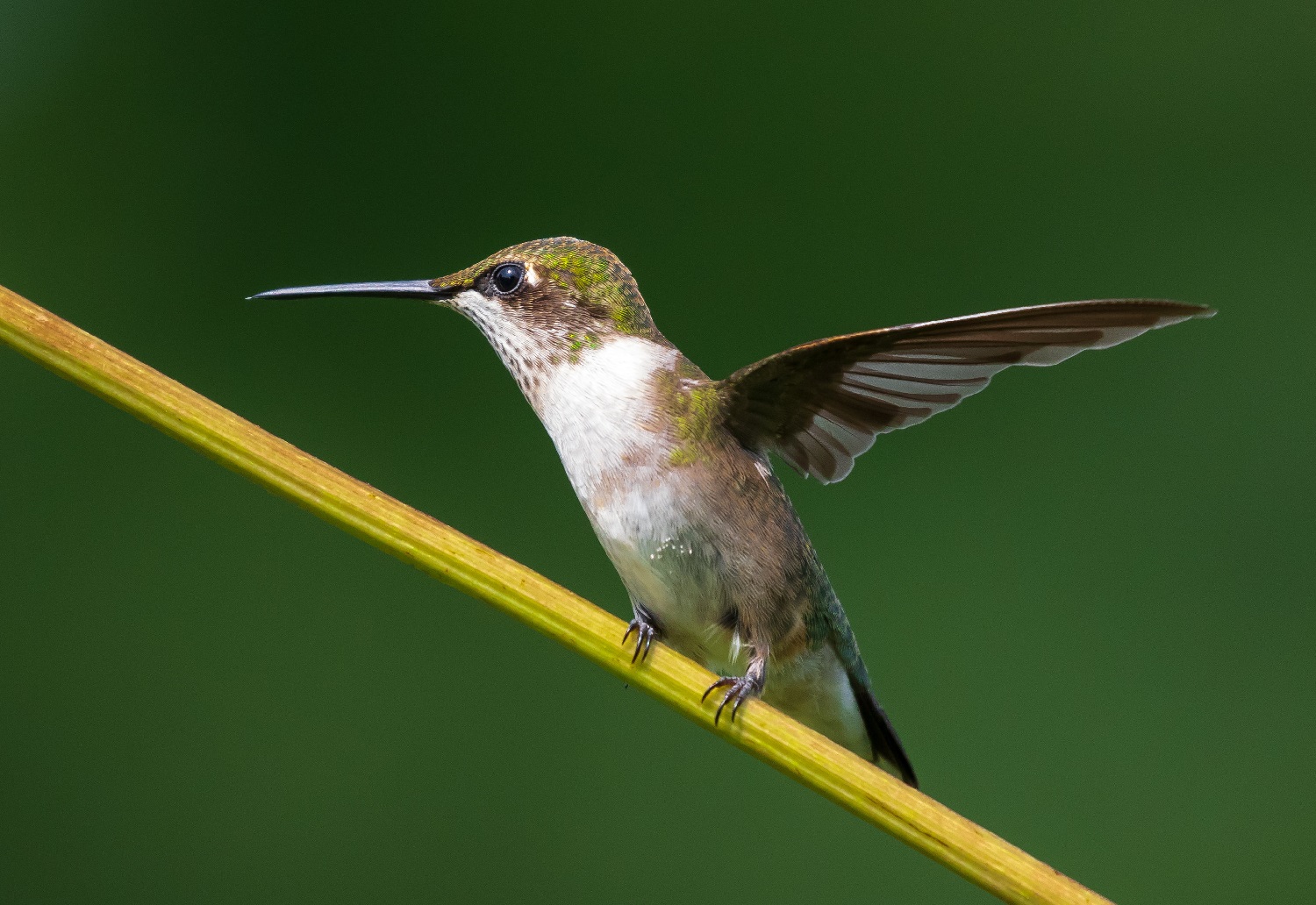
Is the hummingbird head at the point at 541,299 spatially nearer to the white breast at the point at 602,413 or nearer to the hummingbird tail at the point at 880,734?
the white breast at the point at 602,413

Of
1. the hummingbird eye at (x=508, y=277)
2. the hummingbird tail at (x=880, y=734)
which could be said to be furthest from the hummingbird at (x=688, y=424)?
the hummingbird tail at (x=880, y=734)

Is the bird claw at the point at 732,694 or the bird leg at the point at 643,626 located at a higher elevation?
the bird claw at the point at 732,694

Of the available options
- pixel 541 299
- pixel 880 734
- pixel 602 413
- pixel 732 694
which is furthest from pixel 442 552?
pixel 880 734

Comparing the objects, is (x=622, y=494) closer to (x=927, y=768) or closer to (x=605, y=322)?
(x=605, y=322)

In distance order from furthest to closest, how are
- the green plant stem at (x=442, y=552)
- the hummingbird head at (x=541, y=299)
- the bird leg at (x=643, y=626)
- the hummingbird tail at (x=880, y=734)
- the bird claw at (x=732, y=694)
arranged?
1. the hummingbird tail at (x=880, y=734)
2. the hummingbird head at (x=541, y=299)
3. the bird leg at (x=643, y=626)
4. the bird claw at (x=732, y=694)
5. the green plant stem at (x=442, y=552)

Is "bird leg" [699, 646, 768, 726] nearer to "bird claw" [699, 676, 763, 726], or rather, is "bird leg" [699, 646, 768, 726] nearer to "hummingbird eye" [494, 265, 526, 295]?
"bird claw" [699, 676, 763, 726]

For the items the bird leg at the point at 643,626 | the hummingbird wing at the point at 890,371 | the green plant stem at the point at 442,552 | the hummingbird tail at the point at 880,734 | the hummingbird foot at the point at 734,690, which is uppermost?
the hummingbird wing at the point at 890,371

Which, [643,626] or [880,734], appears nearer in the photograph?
[643,626]

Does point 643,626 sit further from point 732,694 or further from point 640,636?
point 732,694
